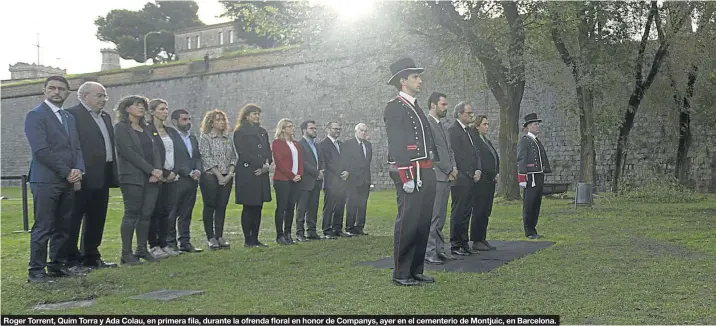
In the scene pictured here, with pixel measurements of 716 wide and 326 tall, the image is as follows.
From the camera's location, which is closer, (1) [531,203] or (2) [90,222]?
(2) [90,222]

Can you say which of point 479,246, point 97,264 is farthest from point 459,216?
point 97,264

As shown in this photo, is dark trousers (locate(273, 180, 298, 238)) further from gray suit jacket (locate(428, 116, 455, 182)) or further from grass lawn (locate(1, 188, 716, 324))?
gray suit jacket (locate(428, 116, 455, 182))

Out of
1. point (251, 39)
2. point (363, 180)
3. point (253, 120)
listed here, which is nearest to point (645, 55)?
point (363, 180)

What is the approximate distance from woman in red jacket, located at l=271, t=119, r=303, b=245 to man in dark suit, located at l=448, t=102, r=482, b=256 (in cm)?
240

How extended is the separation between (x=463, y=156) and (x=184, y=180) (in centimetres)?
326

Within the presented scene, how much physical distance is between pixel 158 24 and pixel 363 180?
59747mm

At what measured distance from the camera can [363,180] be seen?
10734 mm

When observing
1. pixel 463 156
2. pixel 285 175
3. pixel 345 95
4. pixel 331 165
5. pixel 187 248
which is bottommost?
pixel 187 248

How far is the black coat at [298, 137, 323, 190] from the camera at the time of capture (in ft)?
33.1

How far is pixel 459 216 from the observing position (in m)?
7.80

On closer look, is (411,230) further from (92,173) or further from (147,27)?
(147,27)

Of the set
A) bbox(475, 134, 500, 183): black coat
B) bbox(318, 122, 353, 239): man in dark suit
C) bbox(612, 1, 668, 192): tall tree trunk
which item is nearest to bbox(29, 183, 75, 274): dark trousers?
bbox(475, 134, 500, 183): black coat

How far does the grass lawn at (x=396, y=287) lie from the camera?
15.3 ft

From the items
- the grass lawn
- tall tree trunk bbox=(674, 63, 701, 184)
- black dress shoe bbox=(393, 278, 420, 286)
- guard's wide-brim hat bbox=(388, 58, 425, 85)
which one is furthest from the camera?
tall tree trunk bbox=(674, 63, 701, 184)
